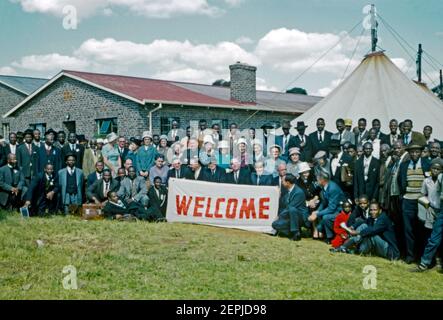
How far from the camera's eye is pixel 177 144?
35.5 feet

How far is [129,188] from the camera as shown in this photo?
10.2 meters

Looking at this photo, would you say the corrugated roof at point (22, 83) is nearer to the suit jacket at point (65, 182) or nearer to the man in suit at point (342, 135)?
the suit jacket at point (65, 182)

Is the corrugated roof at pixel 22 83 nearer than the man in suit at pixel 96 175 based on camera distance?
No

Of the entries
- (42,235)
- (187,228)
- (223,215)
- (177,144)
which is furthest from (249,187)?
(42,235)

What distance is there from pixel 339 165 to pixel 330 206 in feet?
2.82

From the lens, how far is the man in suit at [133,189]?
10094 mm

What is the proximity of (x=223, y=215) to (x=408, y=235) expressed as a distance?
3.29m

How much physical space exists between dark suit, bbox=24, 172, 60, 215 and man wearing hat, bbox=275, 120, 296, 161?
15.1ft

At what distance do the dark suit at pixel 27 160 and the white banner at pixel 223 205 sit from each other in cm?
301

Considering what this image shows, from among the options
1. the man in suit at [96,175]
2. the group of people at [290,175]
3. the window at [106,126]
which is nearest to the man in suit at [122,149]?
the group of people at [290,175]

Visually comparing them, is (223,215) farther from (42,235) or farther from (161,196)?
(42,235)

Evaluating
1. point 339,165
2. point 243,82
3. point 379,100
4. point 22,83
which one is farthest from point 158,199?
point 22,83

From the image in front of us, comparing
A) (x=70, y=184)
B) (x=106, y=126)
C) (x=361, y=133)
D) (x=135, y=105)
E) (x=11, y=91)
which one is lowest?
(x=70, y=184)

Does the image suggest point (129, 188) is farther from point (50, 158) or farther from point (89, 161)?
point (50, 158)
